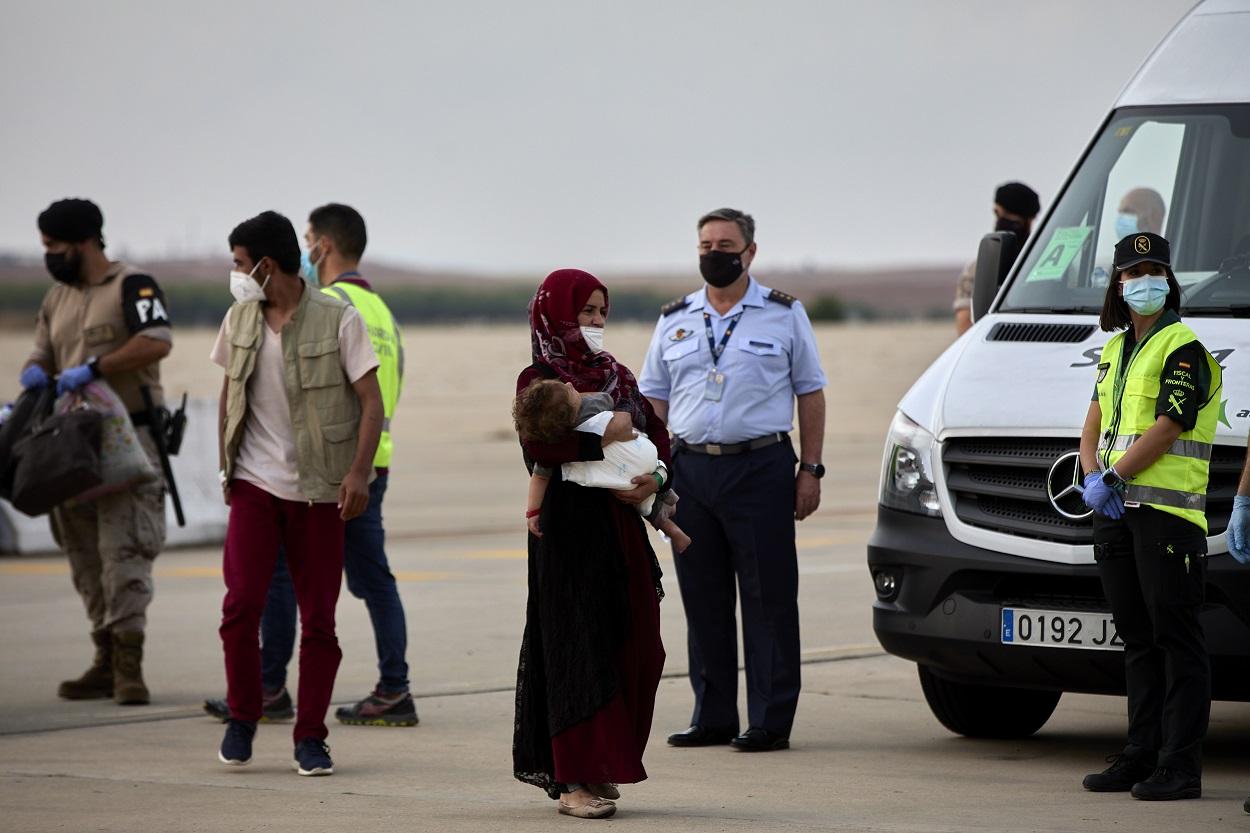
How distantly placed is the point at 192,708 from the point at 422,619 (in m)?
2.88

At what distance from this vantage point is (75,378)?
9.59m

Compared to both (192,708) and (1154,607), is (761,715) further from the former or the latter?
(192,708)

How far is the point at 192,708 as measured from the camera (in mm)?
9469

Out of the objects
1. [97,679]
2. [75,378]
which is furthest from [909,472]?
[97,679]

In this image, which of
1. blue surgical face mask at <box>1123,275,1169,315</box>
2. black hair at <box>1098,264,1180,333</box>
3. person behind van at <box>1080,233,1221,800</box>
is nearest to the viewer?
person behind van at <box>1080,233,1221,800</box>

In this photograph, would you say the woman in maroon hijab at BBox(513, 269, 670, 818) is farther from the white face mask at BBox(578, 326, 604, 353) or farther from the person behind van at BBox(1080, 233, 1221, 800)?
the person behind van at BBox(1080, 233, 1221, 800)

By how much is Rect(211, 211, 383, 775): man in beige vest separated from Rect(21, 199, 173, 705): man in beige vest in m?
1.76

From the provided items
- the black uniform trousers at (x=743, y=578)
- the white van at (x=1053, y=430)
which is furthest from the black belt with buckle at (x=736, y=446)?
the white van at (x=1053, y=430)

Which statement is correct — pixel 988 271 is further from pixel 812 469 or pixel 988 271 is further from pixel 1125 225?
pixel 812 469

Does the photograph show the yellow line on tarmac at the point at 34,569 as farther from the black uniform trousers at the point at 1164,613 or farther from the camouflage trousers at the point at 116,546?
the black uniform trousers at the point at 1164,613

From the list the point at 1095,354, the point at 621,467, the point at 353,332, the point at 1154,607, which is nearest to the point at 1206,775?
the point at 1154,607

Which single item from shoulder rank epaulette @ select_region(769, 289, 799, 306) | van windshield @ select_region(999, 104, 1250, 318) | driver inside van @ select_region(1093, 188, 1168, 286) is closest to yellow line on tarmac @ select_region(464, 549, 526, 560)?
shoulder rank epaulette @ select_region(769, 289, 799, 306)

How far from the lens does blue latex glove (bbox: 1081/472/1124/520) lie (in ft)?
23.2

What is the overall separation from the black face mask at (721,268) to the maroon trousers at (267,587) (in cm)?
186
